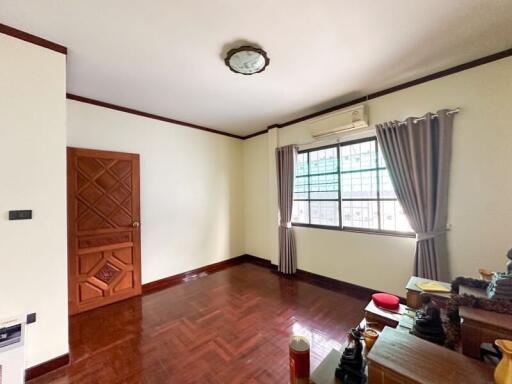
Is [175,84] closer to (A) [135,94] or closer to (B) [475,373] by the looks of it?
(A) [135,94]

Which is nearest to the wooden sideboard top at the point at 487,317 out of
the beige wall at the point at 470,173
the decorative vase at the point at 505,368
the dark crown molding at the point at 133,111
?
the decorative vase at the point at 505,368

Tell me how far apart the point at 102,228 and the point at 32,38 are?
2.07 metres

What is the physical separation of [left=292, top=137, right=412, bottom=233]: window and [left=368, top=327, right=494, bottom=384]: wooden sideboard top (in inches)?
77.5

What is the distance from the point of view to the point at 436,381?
792 millimetres

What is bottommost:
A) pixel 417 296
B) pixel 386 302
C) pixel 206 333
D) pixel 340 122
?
pixel 206 333

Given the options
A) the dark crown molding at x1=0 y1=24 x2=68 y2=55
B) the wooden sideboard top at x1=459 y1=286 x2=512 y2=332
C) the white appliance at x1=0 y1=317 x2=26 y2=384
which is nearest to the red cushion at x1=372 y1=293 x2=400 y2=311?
the wooden sideboard top at x1=459 y1=286 x2=512 y2=332

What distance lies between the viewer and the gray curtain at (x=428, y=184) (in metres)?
2.27

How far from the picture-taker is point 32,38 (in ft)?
5.68

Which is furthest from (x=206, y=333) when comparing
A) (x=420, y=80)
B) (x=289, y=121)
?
(x=420, y=80)

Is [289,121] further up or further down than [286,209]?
→ further up

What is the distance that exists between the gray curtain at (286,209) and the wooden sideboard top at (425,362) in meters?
2.68

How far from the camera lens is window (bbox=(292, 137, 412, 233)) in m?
2.82

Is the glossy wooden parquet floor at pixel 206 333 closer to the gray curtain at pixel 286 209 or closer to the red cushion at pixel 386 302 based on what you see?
the gray curtain at pixel 286 209

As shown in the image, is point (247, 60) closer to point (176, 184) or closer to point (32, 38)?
point (32, 38)
